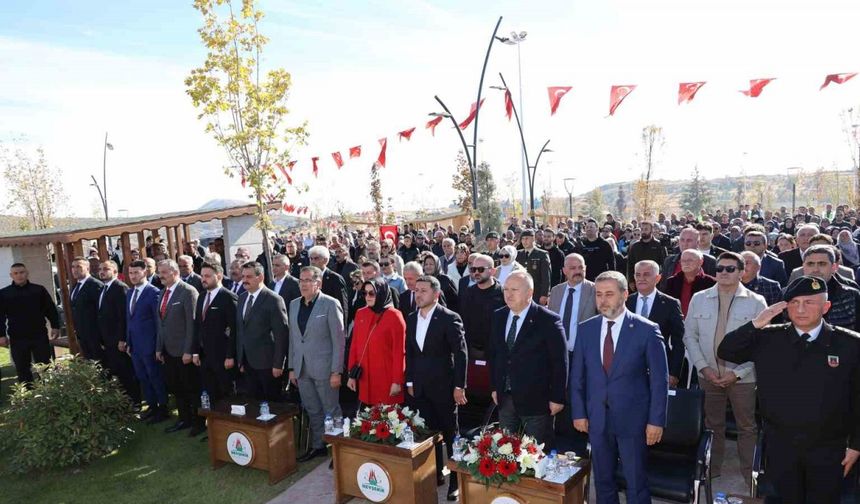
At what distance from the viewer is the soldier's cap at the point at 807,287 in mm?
3389

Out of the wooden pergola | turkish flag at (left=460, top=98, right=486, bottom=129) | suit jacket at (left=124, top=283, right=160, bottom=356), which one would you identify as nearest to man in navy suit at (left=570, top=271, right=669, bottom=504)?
suit jacket at (left=124, top=283, right=160, bottom=356)

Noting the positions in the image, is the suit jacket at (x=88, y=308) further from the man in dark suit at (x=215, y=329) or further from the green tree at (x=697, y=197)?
the green tree at (x=697, y=197)

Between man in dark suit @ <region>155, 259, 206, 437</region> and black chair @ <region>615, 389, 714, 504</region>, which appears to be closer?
black chair @ <region>615, 389, 714, 504</region>

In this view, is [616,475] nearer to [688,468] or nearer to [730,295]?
[688,468]

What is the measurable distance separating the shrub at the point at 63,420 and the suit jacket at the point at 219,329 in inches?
45.7

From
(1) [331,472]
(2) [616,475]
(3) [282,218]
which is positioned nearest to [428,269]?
(1) [331,472]

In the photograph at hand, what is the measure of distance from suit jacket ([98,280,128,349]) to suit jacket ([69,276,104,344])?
0.33 meters

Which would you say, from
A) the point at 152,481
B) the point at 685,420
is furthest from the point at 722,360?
the point at 152,481

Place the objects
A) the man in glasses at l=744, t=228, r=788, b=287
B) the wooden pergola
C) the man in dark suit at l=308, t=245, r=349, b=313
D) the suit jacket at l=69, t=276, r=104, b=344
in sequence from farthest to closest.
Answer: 1. the wooden pergola
2. the suit jacket at l=69, t=276, r=104, b=344
3. the man in dark suit at l=308, t=245, r=349, b=313
4. the man in glasses at l=744, t=228, r=788, b=287

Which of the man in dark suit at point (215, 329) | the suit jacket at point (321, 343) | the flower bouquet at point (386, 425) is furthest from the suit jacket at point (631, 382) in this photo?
the man in dark suit at point (215, 329)

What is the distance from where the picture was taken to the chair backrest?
14.4 feet

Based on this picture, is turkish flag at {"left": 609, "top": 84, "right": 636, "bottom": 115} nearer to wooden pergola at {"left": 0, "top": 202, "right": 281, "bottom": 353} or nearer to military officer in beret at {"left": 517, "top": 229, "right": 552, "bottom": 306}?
military officer in beret at {"left": 517, "top": 229, "right": 552, "bottom": 306}

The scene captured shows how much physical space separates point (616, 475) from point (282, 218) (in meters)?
139

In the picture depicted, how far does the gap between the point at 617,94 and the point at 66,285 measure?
12486mm
